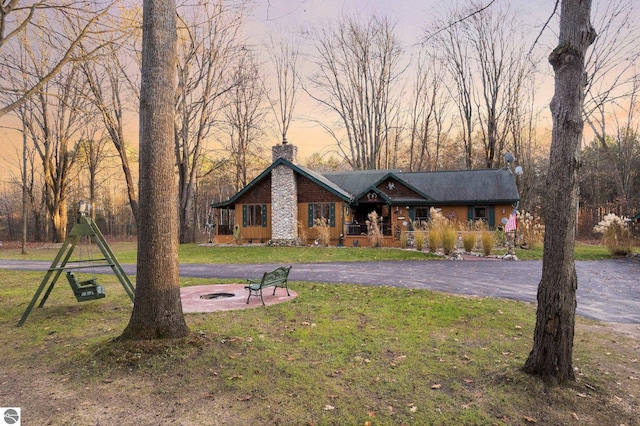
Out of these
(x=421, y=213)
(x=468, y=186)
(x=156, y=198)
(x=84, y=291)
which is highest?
(x=468, y=186)

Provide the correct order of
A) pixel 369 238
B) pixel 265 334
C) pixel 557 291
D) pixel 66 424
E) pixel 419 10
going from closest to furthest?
pixel 66 424
pixel 557 291
pixel 265 334
pixel 419 10
pixel 369 238

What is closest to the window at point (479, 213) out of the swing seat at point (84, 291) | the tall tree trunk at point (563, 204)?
the tall tree trunk at point (563, 204)

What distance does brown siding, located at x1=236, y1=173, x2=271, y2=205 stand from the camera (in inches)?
972

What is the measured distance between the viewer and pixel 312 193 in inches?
949

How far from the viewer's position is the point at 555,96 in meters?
3.98

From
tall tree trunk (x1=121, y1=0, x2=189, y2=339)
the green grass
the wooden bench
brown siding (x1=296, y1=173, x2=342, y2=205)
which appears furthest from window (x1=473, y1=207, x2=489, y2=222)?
tall tree trunk (x1=121, y1=0, x2=189, y2=339)

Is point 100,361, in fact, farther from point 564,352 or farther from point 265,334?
point 564,352

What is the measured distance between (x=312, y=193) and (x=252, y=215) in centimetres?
418

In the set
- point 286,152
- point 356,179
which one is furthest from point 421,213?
point 286,152

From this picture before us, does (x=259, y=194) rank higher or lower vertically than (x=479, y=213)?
higher

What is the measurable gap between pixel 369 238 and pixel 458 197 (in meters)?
6.71

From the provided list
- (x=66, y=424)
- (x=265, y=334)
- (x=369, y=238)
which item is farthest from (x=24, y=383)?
(x=369, y=238)

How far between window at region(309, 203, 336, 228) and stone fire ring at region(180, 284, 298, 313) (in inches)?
554

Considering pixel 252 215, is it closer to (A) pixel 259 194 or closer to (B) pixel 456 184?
(A) pixel 259 194
